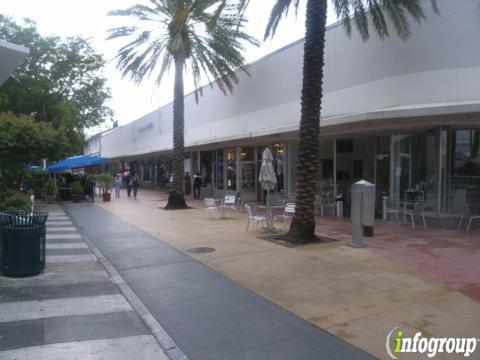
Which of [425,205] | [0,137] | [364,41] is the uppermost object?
[364,41]

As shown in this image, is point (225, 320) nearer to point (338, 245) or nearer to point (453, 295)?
point (453, 295)

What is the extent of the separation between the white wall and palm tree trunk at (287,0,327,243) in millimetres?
3072

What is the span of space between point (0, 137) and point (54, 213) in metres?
3.91

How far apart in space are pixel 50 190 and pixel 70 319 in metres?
20.4

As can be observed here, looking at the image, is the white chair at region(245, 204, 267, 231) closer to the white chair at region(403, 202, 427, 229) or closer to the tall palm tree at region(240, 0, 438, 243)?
the tall palm tree at region(240, 0, 438, 243)

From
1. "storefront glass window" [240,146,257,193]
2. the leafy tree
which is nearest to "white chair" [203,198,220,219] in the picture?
"storefront glass window" [240,146,257,193]

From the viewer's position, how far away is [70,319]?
5.88m

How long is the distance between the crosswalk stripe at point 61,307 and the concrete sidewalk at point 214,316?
45cm

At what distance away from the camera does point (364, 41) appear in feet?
48.5

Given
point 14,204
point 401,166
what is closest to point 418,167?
point 401,166

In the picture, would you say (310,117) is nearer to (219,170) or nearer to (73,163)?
(219,170)

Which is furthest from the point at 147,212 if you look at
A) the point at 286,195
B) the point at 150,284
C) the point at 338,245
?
the point at 150,284

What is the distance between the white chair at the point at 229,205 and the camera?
1713 centimetres

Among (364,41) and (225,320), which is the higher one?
(364,41)
